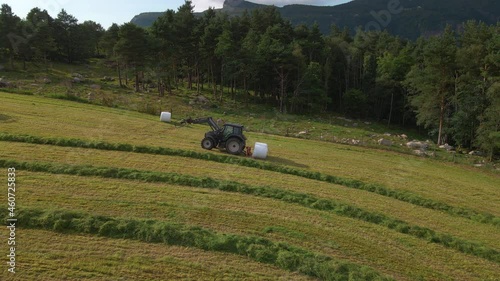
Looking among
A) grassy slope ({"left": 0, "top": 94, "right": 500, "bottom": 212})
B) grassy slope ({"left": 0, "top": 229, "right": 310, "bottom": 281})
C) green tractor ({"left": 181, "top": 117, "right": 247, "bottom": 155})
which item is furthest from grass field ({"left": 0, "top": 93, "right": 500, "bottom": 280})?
green tractor ({"left": 181, "top": 117, "right": 247, "bottom": 155})

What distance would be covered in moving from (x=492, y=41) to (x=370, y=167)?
30.0 m

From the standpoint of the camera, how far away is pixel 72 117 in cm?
2570

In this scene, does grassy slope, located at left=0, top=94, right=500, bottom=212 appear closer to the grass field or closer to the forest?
the grass field

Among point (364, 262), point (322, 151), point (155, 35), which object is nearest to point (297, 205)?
point (364, 262)

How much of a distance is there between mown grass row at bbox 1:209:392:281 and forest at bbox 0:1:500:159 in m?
29.4

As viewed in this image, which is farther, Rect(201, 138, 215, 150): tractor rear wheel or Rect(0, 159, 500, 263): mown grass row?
Rect(201, 138, 215, 150): tractor rear wheel

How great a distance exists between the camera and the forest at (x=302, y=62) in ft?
139

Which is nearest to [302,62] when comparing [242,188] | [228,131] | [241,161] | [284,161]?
[284,161]

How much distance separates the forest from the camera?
42.4 metres

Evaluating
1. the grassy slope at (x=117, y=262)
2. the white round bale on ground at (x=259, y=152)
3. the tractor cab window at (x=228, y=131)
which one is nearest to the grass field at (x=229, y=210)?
the grassy slope at (x=117, y=262)

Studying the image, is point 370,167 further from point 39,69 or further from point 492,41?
point 39,69

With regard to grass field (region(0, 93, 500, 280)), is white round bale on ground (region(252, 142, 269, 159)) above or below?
above

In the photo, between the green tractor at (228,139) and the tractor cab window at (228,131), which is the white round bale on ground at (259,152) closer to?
the green tractor at (228,139)

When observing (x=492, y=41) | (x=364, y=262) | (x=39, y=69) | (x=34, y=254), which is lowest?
(x=364, y=262)
